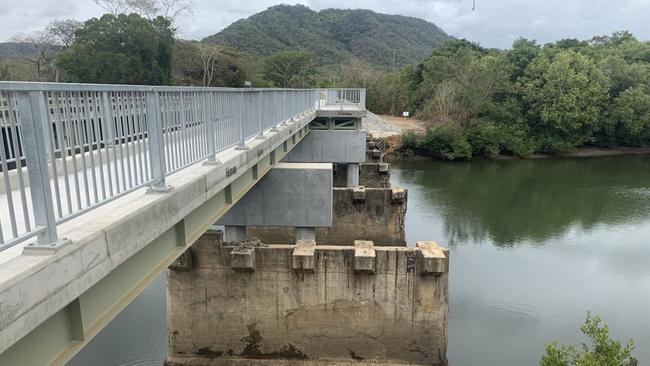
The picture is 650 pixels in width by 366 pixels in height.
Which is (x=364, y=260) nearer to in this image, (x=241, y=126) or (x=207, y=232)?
(x=207, y=232)

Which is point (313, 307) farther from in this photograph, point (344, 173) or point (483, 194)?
point (483, 194)

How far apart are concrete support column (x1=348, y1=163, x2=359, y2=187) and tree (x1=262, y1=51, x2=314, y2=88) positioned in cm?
4213

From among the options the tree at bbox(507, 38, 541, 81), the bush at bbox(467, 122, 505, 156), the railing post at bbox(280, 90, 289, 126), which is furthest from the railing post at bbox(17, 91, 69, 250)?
the tree at bbox(507, 38, 541, 81)

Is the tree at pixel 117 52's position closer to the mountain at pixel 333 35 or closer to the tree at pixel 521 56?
the tree at pixel 521 56

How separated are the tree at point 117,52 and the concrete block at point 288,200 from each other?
27.6 metres

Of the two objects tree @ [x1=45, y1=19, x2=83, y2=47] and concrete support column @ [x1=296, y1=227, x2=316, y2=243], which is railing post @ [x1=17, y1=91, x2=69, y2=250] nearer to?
concrete support column @ [x1=296, y1=227, x2=316, y2=243]

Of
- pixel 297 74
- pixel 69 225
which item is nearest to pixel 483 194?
pixel 69 225

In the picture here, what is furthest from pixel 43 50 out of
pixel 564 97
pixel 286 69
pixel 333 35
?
pixel 333 35

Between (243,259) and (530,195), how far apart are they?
2302 cm

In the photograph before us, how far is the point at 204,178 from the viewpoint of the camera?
17.0ft

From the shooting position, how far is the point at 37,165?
262 cm

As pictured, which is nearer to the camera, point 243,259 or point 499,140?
point 243,259

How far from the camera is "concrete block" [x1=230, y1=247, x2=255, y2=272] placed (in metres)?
9.95

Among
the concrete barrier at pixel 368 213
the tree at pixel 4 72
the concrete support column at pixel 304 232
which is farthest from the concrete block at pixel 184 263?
the tree at pixel 4 72
